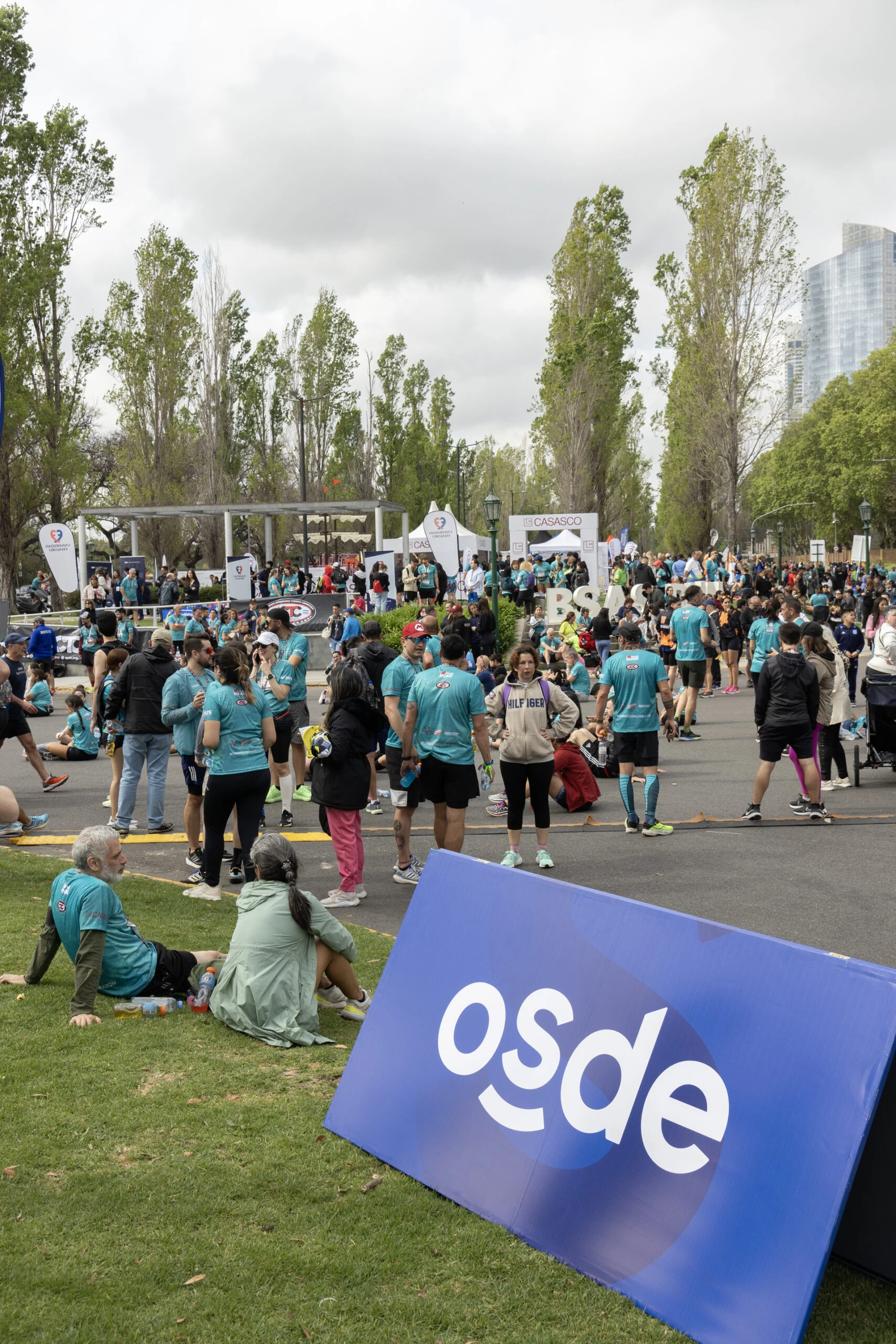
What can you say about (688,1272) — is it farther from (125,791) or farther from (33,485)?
(33,485)

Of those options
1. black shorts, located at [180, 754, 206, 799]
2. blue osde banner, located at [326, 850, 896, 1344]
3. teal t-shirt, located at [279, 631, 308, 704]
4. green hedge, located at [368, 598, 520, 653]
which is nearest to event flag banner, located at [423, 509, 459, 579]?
green hedge, located at [368, 598, 520, 653]

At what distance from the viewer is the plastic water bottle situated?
5293 millimetres

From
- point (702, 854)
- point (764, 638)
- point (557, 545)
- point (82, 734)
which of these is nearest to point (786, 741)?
point (702, 854)

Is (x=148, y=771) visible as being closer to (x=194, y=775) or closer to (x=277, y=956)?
(x=194, y=775)

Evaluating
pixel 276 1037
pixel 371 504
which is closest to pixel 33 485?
pixel 371 504

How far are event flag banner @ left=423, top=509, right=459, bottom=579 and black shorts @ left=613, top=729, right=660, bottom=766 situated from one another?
802 inches

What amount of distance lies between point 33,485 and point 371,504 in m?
11.9

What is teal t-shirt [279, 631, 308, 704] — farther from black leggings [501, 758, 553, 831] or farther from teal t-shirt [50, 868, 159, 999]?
teal t-shirt [50, 868, 159, 999]

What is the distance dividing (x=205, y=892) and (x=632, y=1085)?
16.8 feet

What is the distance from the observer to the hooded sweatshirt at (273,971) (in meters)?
4.95

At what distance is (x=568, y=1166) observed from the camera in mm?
3139

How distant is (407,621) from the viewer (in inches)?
948

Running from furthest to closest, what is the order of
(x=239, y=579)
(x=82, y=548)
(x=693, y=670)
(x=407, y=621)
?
(x=82, y=548), (x=239, y=579), (x=407, y=621), (x=693, y=670)

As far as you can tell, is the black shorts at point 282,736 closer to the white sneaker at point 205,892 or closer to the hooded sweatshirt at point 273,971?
the white sneaker at point 205,892
